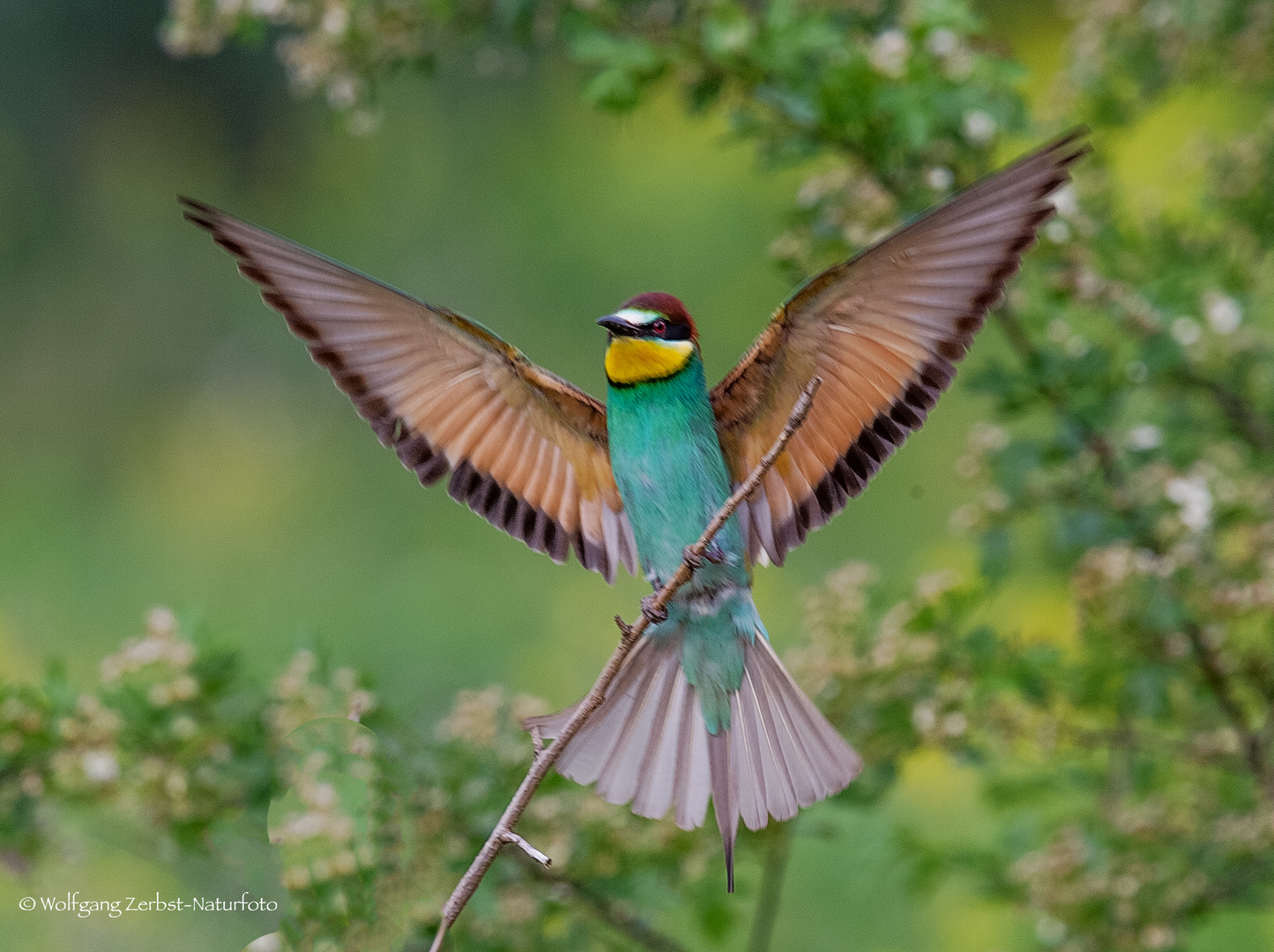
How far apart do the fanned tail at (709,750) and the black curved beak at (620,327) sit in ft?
1.09

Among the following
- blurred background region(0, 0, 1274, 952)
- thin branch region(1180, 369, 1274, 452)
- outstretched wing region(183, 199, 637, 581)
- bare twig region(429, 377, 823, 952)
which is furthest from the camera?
blurred background region(0, 0, 1274, 952)

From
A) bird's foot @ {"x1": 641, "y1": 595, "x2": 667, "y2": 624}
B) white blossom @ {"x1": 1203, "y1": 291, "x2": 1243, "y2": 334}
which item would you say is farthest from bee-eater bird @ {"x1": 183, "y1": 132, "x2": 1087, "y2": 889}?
white blossom @ {"x1": 1203, "y1": 291, "x2": 1243, "y2": 334}

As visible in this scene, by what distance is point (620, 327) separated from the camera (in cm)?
152

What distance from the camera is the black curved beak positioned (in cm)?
150

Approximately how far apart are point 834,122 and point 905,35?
0.68ft

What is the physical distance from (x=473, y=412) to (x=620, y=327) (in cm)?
18

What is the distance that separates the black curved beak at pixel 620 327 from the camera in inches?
59.2

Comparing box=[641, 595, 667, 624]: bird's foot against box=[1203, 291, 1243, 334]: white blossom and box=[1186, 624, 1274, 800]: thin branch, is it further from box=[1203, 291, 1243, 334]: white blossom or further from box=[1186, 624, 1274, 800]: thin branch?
box=[1203, 291, 1243, 334]: white blossom

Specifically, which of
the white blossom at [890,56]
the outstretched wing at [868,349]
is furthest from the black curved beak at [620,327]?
the white blossom at [890,56]

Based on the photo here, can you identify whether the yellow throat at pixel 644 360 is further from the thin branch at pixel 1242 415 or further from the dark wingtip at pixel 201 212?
the thin branch at pixel 1242 415

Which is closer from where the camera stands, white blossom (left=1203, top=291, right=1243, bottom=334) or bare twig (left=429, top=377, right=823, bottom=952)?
bare twig (left=429, top=377, right=823, bottom=952)

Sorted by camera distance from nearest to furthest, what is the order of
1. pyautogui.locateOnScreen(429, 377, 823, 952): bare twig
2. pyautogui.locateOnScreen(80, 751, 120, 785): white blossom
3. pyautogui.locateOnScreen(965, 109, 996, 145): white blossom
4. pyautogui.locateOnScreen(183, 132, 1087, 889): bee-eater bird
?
pyautogui.locateOnScreen(429, 377, 823, 952): bare twig, pyautogui.locateOnScreen(183, 132, 1087, 889): bee-eater bird, pyautogui.locateOnScreen(80, 751, 120, 785): white blossom, pyautogui.locateOnScreen(965, 109, 996, 145): white blossom

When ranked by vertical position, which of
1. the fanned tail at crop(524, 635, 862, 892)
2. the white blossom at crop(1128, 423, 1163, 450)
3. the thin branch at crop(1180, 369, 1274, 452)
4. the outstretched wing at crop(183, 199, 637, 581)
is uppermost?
the thin branch at crop(1180, 369, 1274, 452)

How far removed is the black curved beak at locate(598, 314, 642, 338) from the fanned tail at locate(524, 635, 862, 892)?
0.33 metres
